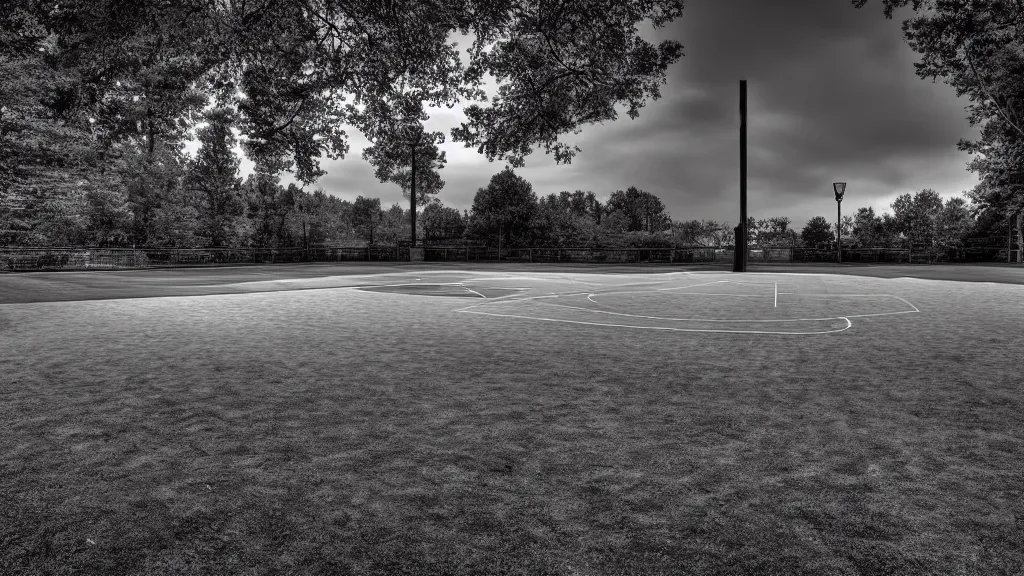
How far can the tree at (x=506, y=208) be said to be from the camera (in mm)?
50250

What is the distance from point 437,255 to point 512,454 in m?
42.8

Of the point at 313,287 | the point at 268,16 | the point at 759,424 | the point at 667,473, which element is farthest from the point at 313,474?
the point at 313,287

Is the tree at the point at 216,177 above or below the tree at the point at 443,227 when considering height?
above

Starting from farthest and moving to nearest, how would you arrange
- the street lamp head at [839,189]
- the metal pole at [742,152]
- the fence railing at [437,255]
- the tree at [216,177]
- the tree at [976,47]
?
1. the tree at [216,177]
2. the fence railing at [437,255]
3. the street lamp head at [839,189]
4. the metal pole at [742,152]
5. the tree at [976,47]

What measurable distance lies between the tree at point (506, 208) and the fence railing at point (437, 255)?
515 centimetres

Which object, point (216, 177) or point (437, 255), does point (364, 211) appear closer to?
point (216, 177)

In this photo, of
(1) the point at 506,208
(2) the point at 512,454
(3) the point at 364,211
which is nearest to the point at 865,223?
(1) the point at 506,208

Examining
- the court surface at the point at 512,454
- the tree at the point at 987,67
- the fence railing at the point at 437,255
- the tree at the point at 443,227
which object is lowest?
the court surface at the point at 512,454

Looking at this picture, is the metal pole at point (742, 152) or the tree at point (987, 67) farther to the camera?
the metal pole at point (742, 152)

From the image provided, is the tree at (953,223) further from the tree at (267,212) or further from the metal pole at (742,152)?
the tree at (267,212)

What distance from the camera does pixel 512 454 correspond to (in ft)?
11.2

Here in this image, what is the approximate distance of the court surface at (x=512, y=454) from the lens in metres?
2.28

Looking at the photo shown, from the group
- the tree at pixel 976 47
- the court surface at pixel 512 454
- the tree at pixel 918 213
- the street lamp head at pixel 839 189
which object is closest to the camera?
the court surface at pixel 512 454

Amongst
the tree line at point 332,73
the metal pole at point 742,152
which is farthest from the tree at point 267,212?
the metal pole at point 742,152
